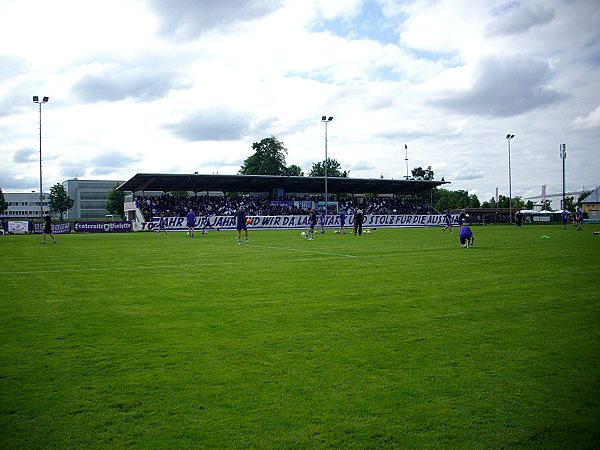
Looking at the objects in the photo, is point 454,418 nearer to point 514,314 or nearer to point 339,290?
point 514,314

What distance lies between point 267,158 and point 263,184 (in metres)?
52.5

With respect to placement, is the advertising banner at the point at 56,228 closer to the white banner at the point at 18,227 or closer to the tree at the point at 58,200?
the white banner at the point at 18,227

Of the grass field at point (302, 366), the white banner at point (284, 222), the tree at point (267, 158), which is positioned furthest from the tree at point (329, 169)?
the grass field at point (302, 366)

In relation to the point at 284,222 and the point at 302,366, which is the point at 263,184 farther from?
the point at 302,366

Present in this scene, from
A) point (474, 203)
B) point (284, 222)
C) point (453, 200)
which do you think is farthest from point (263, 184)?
point (453, 200)

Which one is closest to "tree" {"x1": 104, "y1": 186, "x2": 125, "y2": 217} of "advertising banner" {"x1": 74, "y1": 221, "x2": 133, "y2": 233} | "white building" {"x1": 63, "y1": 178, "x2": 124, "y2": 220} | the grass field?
"white building" {"x1": 63, "y1": 178, "x2": 124, "y2": 220}

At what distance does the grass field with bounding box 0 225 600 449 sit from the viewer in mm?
4066

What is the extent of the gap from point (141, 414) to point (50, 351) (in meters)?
2.56

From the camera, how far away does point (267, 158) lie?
121062 millimetres

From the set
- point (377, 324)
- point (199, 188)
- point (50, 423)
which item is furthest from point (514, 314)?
point (199, 188)

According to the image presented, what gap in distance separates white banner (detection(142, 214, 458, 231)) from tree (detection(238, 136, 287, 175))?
60489 millimetres

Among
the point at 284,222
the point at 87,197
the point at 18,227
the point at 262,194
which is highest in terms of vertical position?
the point at 87,197

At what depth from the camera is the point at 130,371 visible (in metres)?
5.48

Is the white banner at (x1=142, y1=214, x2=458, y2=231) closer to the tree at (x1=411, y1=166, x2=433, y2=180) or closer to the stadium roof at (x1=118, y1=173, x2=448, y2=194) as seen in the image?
the stadium roof at (x1=118, y1=173, x2=448, y2=194)
